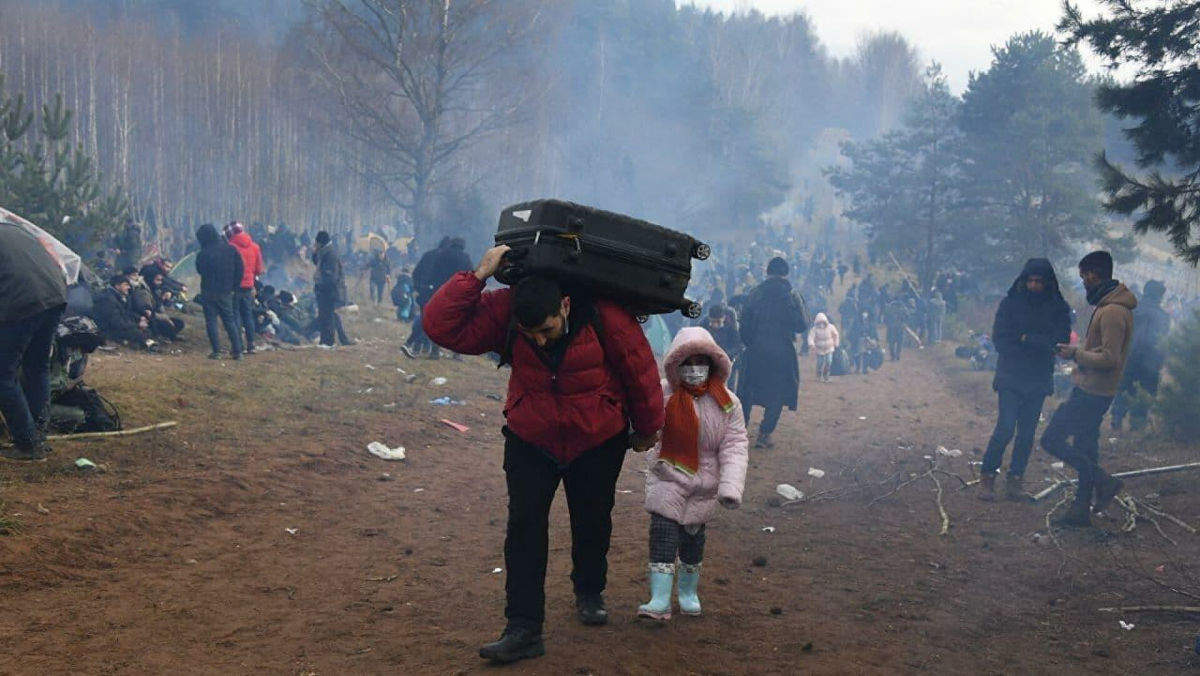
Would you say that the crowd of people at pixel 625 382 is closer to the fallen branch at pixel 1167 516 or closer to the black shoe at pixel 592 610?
the black shoe at pixel 592 610

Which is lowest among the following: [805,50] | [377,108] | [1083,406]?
[1083,406]

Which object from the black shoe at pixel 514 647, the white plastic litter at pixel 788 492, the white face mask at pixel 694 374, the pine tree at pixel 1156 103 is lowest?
the white plastic litter at pixel 788 492

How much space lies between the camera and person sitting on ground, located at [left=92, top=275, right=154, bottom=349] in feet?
39.4

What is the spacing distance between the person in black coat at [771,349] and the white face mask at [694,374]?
6045mm

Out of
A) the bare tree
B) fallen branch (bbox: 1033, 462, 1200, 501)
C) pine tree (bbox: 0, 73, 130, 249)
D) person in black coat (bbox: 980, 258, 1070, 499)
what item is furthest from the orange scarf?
the bare tree

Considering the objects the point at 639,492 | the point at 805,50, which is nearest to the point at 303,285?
the point at 639,492

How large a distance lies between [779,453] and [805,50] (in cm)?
7262

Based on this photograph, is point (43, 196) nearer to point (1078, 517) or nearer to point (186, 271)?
point (186, 271)

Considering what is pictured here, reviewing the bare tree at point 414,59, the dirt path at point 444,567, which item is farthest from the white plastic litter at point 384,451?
the bare tree at point 414,59

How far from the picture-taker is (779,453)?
10.2 metres

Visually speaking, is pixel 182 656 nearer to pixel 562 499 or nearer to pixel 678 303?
pixel 678 303

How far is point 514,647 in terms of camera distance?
3730 mm

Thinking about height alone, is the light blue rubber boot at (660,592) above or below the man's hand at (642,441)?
below

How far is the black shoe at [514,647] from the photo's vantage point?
3703mm
